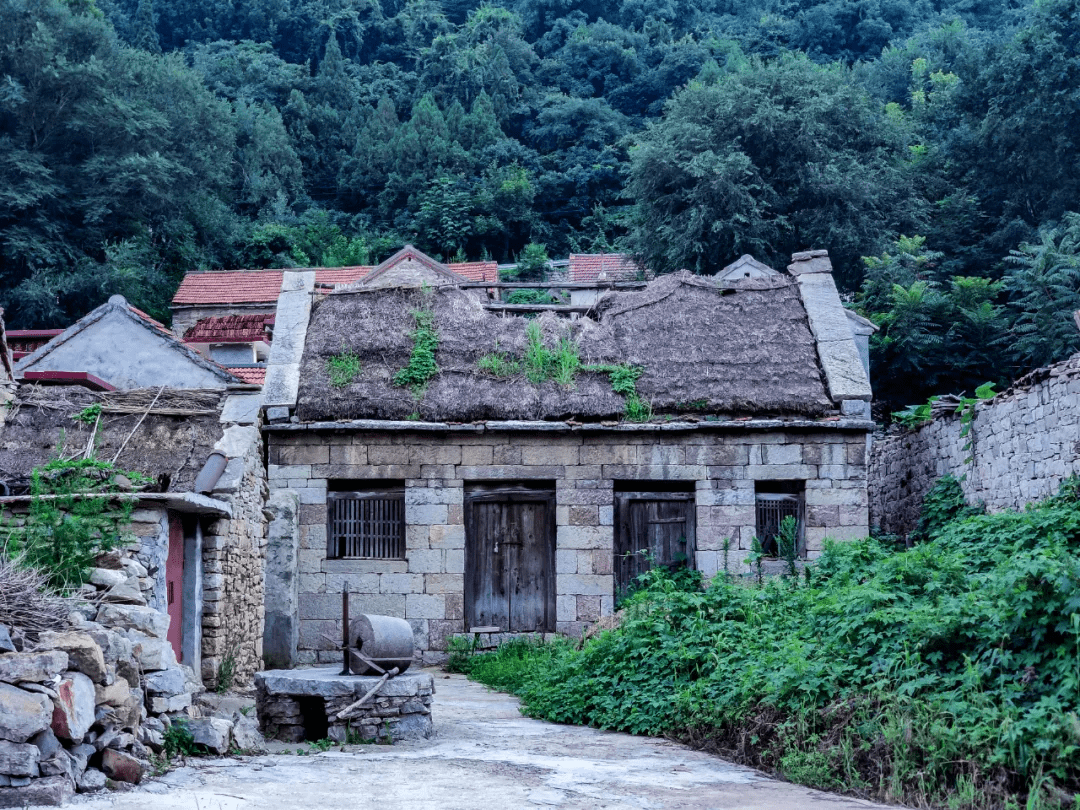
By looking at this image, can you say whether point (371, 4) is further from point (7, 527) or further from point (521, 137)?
point (7, 527)

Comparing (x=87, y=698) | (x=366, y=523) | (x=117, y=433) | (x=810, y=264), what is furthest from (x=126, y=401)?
(x=810, y=264)

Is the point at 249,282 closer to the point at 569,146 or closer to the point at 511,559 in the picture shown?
the point at 569,146

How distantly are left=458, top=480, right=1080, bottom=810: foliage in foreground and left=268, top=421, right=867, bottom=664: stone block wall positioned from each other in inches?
143

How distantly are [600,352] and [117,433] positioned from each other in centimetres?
721

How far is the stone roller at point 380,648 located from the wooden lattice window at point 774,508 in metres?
7.02

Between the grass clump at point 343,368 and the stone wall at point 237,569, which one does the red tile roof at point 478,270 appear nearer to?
the grass clump at point 343,368

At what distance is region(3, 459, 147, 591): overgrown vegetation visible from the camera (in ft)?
28.5

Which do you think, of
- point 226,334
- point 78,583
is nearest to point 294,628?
point 78,583

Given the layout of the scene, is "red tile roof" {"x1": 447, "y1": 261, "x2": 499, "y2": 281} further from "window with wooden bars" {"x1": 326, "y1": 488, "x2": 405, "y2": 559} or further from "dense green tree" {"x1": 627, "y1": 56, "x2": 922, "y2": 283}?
"window with wooden bars" {"x1": 326, "y1": 488, "x2": 405, "y2": 559}

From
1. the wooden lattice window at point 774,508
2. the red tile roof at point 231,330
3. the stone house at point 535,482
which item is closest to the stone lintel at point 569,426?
Answer: the stone house at point 535,482

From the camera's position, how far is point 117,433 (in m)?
11.0

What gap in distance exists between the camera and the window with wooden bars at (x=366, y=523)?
1541 cm

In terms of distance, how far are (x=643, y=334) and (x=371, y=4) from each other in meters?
57.4

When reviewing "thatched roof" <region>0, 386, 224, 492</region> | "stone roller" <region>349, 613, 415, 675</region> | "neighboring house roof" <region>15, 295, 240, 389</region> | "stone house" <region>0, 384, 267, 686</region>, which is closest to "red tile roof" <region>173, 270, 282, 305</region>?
"neighboring house roof" <region>15, 295, 240, 389</region>
